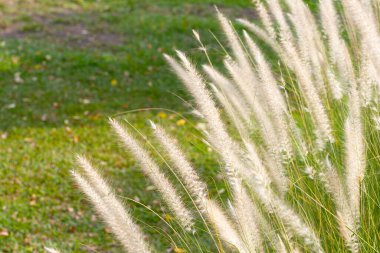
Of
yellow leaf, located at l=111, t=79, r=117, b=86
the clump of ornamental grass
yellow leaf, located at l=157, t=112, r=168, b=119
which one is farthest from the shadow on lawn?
the clump of ornamental grass

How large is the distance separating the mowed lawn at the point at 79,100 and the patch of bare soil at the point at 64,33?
0.01 metres

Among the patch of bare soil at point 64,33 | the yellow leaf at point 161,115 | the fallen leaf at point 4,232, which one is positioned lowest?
the yellow leaf at point 161,115

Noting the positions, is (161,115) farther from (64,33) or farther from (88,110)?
(64,33)

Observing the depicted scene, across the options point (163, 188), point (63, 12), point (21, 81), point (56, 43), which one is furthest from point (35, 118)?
point (163, 188)

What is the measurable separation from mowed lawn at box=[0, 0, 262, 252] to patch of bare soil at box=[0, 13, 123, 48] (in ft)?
0.05

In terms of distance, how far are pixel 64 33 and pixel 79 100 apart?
→ 2429 millimetres

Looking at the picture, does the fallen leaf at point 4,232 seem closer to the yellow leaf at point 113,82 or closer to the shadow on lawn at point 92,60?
the shadow on lawn at point 92,60

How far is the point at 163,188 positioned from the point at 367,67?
867 millimetres

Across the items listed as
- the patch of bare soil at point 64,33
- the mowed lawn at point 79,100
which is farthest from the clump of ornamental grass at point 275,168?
the patch of bare soil at point 64,33

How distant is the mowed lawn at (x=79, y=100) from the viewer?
4.00 m

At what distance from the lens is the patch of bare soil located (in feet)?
27.1

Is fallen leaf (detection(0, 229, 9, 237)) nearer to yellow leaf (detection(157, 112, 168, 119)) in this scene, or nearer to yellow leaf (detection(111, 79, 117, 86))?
yellow leaf (detection(157, 112, 168, 119))

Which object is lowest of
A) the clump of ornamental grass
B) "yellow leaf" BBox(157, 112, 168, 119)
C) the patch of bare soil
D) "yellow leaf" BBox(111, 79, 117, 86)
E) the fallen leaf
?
"yellow leaf" BBox(157, 112, 168, 119)

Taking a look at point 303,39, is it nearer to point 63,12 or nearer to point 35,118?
point 35,118
